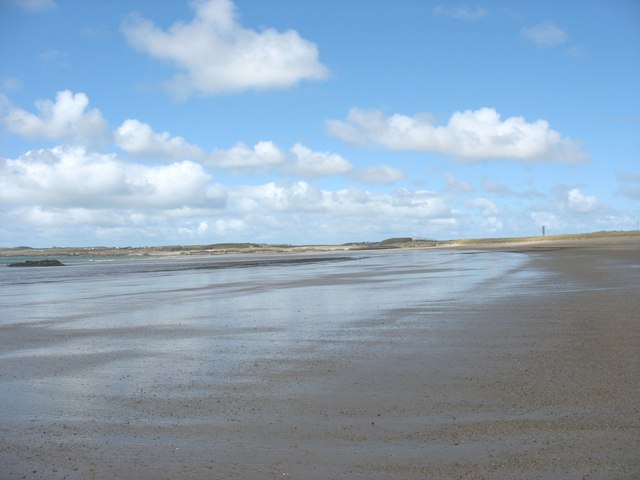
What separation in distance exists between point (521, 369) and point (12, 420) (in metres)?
7.14

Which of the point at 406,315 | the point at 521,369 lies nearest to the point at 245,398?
the point at 521,369

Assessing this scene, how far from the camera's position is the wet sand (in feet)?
17.5

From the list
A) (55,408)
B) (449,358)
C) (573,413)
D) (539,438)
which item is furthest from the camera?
(449,358)

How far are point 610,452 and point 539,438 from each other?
0.66m

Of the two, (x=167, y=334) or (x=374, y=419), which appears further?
(x=167, y=334)

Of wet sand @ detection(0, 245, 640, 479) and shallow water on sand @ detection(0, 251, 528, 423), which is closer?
wet sand @ detection(0, 245, 640, 479)

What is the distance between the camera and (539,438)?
5820 mm

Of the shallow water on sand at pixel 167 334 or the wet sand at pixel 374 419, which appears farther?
the shallow water on sand at pixel 167 334

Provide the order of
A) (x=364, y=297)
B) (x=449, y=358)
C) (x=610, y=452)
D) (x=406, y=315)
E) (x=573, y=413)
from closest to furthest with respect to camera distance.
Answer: (x=610, y=452)
(x=573, y=413)
(x=449, y=358)
(x=406, y=315)
(x=364, y=297)

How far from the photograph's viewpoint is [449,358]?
973cm

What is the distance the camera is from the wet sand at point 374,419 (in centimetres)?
534

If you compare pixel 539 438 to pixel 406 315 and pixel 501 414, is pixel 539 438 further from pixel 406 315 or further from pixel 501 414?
pixel 406 315

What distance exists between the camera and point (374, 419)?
6578mm

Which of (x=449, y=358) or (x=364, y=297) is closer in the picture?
(x=449, y=358)
